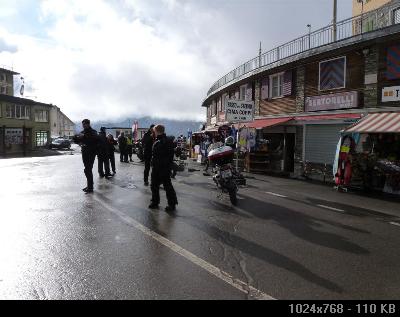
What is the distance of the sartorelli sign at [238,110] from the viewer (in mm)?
14828

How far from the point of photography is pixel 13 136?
42.8 metres

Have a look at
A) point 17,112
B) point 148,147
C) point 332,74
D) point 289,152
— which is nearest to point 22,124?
point 17,112

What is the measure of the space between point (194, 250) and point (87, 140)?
6.38 meters

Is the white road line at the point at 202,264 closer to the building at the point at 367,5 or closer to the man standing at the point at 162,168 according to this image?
the man standing at the point at 162,168

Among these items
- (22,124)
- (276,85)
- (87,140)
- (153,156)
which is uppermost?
(276,85)

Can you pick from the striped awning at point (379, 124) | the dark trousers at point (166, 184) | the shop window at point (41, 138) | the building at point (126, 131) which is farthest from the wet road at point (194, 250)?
the shop window at point (41, 138)

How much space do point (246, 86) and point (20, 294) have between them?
69.9 ft

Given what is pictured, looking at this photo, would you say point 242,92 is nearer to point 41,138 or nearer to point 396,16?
point 396,16

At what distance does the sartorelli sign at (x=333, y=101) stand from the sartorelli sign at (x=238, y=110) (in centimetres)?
352

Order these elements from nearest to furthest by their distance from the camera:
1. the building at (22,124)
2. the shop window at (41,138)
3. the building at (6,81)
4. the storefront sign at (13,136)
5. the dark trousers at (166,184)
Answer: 1. the dark trousers at (166,184)
2. the building at (22,124)
3. the storefront sign at (13,136)
4. the shop window at (41,138)
5. the building at (6,81)

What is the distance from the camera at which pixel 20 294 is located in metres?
3.77

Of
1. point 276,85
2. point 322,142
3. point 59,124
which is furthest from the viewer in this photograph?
point 59,124

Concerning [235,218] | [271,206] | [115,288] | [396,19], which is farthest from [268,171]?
[115,288]

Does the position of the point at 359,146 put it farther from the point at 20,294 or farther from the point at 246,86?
the point at 20,294
